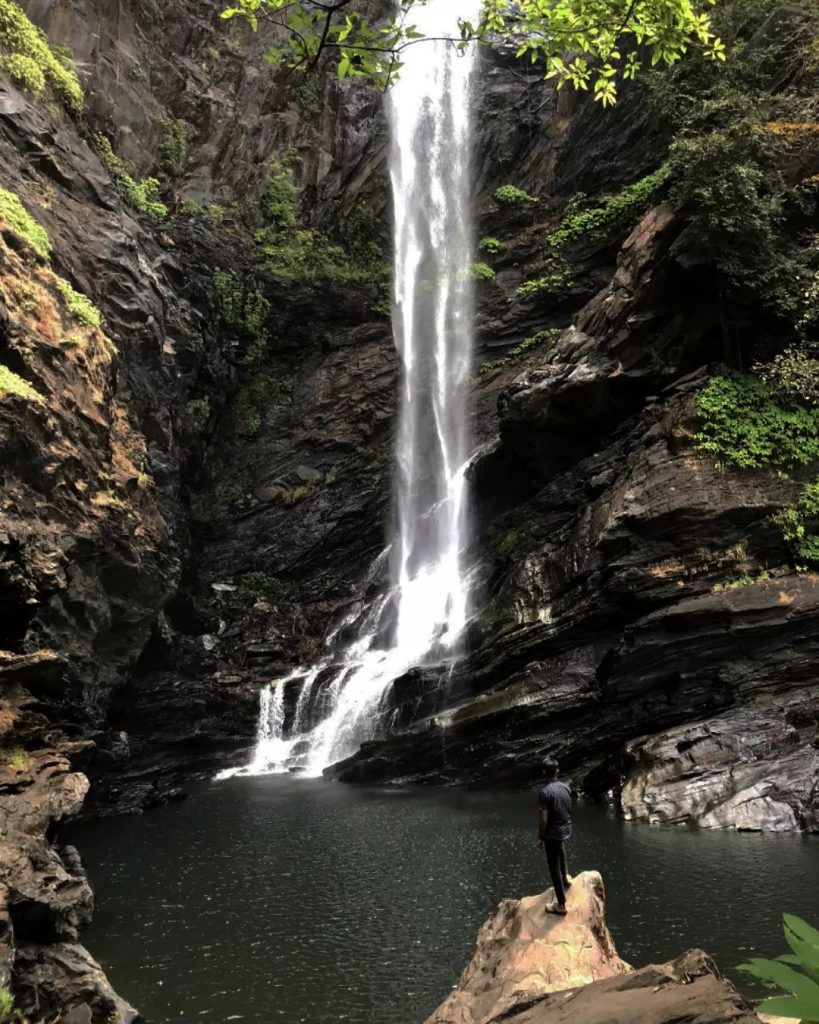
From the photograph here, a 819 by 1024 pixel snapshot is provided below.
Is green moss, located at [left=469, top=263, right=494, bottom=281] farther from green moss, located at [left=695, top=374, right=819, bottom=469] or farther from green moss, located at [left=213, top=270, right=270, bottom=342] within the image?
green moss, located at [left=695, top=374, right=819, bottom=469]

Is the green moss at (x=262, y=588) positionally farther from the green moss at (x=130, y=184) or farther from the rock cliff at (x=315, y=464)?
the green moss at (x=130, y=184)

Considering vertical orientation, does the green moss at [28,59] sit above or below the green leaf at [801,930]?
above

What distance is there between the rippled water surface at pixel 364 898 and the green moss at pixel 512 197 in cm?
2731

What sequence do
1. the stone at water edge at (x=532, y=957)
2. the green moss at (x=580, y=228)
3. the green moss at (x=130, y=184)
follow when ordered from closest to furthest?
1. the stone at water edge at (x=532, y=957)
2. the green moss at (x=580, y=228)
3. the green moss at (x=130, y=184)

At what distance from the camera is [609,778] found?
15797 mm

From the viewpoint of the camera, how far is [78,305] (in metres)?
17.7

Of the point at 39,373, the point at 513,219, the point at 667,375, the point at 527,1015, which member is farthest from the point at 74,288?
the point at 513,219

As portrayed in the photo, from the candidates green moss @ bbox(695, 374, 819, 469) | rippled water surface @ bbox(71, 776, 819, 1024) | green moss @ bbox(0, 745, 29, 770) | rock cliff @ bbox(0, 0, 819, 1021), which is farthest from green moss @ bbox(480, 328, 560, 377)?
green moss @ bbox(0, 745, 29, 770)

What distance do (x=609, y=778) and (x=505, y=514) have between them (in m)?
10.7

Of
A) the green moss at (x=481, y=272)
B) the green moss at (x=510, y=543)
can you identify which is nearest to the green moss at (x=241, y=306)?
the green moss at (x=481, y=272)

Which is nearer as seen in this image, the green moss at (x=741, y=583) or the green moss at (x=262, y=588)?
the green moss at (x=741, y=583)

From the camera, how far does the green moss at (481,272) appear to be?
108ft

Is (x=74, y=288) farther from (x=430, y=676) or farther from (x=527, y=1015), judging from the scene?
(x=527, y=1015)

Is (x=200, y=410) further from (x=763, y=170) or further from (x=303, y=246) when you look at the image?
(x=763, y=170)
